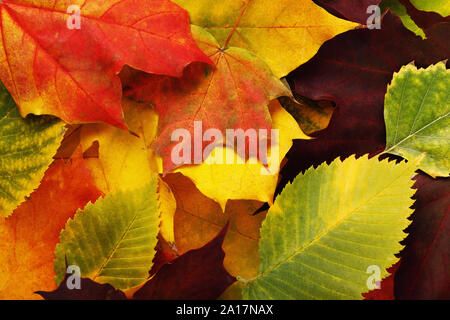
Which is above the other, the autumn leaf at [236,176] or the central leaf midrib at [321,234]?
the autumn leaf at [236,176]

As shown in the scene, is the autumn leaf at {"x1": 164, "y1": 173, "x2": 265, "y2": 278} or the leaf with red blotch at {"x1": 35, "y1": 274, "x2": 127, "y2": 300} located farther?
the autumn leaf at {"x1": 164, "y1": 173, "x2": 265, "y2": 278}

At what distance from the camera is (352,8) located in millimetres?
476

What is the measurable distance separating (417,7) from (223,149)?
0.26m

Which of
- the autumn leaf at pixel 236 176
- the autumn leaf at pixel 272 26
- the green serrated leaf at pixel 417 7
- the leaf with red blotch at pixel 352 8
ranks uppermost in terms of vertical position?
the green serrated leaf at pixel 417 7

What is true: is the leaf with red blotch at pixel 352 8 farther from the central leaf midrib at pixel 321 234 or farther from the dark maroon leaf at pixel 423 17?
the central leaf midrib at pixel 321 234

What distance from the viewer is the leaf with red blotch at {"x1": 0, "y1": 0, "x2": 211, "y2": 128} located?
421mm

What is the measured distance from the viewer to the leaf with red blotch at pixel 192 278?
42 cm

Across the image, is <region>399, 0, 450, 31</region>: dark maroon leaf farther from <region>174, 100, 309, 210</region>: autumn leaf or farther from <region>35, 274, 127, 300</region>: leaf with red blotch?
<region>35, 274, 127, 300</region>: leaf with red blotch

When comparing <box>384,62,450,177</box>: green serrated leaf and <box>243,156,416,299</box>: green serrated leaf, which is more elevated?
<box>384,62,450,177</box>: green serrated leaf

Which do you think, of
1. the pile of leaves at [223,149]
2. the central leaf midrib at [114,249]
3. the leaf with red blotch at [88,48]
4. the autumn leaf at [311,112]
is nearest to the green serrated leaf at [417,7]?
the pile of leaves at [223,149]

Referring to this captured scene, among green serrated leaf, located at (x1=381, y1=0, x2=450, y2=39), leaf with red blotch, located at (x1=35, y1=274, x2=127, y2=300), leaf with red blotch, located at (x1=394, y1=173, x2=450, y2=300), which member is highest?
green serrated leaf, located at (x1=381, y1=0, x2=450, y2=39)

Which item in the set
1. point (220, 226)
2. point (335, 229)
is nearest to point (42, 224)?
point (220, 226)

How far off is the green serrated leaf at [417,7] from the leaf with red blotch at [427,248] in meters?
0.16

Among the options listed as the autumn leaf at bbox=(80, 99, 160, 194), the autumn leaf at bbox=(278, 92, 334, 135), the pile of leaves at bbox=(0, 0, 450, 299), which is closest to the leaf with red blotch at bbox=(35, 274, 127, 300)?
the pile of leaves at bbox=(0, 0, 450, 299)
